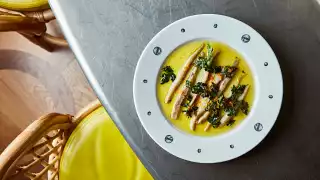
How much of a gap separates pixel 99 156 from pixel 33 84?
0.63 metres

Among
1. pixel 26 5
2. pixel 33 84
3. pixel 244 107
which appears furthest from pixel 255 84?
pixel 33 84

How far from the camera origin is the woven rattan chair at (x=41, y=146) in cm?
93

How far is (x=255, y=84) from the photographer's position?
0.81 metres

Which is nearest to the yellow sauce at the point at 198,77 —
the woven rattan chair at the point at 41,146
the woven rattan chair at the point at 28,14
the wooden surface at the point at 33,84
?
the woven rattan chair at the point at 41,146

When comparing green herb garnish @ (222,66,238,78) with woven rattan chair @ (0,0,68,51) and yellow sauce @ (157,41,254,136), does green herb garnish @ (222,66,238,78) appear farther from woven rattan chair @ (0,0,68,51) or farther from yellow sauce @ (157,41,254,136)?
woven rattan chair @ (0,0,68,51)

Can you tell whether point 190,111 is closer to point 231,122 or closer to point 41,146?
point 231,122

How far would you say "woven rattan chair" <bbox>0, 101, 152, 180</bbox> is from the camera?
0.93m

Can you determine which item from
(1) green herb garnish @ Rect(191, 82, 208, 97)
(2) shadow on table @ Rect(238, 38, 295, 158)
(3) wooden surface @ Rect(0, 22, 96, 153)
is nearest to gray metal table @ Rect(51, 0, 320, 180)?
(2) shadow on table @ Rect(238, 38, 295, 158)

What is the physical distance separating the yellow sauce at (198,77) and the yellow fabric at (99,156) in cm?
36

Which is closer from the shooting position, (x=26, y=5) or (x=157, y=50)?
(x=157, y=50)

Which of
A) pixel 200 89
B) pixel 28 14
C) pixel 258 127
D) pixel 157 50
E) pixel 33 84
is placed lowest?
pixel 258 127

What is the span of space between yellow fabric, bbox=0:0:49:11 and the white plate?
54cm

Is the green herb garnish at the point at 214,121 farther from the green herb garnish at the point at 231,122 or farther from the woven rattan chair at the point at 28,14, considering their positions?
the woven rattan chair at the point at 28,14

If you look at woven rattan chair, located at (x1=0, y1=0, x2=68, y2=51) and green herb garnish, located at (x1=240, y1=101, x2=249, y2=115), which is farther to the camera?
woven rattan chair, located at (x1=0, y1=0, x2=68, y2=51)
